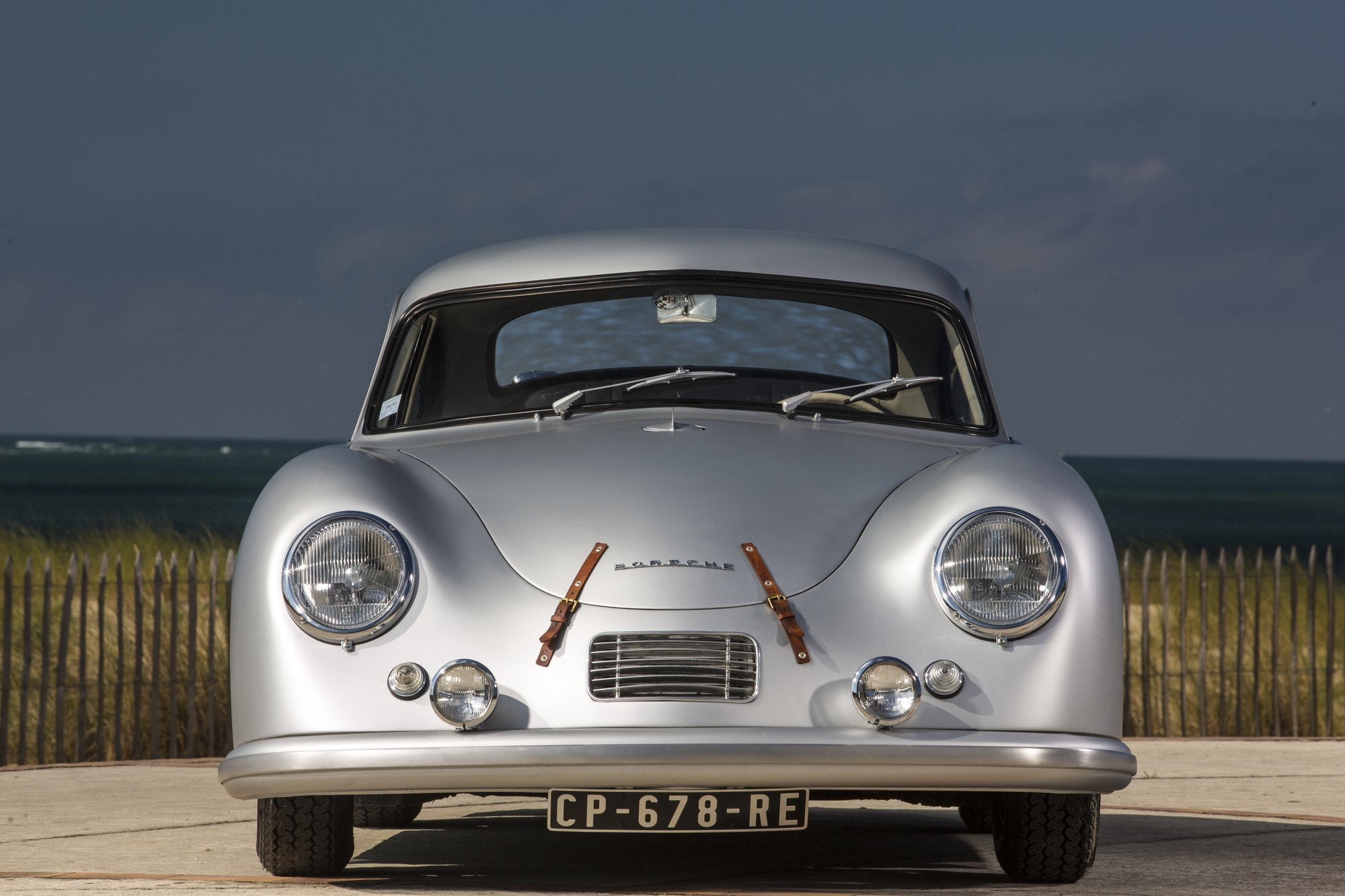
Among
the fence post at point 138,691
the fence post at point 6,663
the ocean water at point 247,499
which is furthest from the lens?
the ocean water at point 247,499

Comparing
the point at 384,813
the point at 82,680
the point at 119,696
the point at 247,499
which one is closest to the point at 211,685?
the point at 119,696

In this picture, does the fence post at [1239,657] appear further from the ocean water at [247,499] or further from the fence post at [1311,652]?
the ocean water at [247,499]

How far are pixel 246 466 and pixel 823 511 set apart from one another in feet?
379

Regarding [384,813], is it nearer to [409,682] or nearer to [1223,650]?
[409,682]

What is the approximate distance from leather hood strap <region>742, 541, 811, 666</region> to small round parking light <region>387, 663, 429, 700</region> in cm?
86

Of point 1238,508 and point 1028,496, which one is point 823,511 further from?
point 1238,508

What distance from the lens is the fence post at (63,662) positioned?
9.65 m

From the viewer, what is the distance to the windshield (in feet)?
17.7

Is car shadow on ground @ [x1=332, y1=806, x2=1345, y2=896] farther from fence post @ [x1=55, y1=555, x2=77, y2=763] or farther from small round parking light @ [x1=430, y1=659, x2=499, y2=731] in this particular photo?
fence post @ [x1=55, y1=555, x2=77, y2=763]

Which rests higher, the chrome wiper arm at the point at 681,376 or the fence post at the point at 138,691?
the chrome wiper arm at the point at 681,376

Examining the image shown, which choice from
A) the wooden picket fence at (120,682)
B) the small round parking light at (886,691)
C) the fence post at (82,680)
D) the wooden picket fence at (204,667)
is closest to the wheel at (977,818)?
the small round parking light at (886,691)

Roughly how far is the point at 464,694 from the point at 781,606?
31.5 inches

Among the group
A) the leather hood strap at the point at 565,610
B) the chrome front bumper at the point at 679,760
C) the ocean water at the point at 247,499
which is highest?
the leather hood strap at the point at 565,610

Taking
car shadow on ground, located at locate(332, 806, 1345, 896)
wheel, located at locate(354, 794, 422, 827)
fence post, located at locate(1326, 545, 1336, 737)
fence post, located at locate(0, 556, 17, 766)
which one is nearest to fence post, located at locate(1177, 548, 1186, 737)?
fence post, located at locate(1326, 545, 1336, 737)
